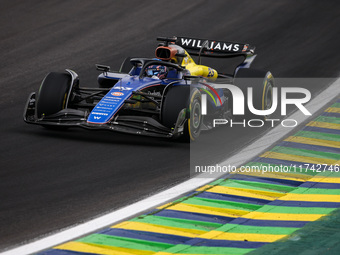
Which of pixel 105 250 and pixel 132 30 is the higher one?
pixel 132 30

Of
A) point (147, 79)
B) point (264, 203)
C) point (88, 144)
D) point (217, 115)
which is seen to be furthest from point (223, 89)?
point (264, 203)

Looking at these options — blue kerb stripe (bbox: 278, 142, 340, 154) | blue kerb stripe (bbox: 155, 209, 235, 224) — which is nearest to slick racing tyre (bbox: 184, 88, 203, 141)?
blue kerb stripe (bbox: 278, 142, 340, 154)

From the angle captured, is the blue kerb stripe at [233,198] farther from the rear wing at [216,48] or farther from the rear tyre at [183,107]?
the rear wing at [216,48]

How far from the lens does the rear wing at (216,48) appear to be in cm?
1545

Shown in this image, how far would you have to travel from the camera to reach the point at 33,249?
817 centimetres

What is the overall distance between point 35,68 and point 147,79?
17.3 feet

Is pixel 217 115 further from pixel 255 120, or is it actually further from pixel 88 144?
pixel 88 144

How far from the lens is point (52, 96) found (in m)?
13.3

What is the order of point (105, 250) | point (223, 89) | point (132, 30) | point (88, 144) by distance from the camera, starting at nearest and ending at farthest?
point (105, 250) < point (88, 144) < point (223, 89) < point (132, 30)

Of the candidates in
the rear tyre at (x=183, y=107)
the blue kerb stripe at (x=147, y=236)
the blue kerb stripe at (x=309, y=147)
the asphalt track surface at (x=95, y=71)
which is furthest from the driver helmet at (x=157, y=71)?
the blue kerb stripe at (x=147, y=236)

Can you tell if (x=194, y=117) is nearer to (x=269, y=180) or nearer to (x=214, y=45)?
(x=269, y=180)

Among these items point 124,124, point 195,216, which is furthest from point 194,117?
point 195,216

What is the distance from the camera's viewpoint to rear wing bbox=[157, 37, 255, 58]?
15445 mm

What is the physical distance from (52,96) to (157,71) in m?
1.99
